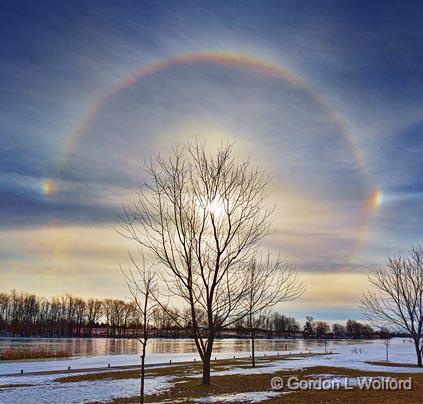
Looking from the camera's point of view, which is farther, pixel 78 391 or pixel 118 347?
pixel 118 347

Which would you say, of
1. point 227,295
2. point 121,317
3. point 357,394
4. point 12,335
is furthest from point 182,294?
point 121,317

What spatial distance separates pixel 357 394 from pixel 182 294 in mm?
8163

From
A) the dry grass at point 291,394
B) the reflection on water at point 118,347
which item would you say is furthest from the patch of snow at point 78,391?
the reflection on water at point 118,347

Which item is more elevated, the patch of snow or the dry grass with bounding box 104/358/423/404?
the dry grass with bounding box 104/358/423/404

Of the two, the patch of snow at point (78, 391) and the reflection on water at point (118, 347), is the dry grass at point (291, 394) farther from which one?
the reflection on water at point (118, 347)

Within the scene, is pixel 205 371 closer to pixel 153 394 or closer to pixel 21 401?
pixel 153 394

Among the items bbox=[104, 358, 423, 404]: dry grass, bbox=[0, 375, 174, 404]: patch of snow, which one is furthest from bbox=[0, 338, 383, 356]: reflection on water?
bbox=[104, 358, 423, 404]: dry grass

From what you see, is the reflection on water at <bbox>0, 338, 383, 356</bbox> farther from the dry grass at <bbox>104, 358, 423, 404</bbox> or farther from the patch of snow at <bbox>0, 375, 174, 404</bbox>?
the dry grass at <bbox>104, 358, 423, 404</bbox>

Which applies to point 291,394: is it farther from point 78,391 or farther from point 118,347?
point 118,347

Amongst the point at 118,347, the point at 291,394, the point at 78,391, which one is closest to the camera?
the point at 291,394

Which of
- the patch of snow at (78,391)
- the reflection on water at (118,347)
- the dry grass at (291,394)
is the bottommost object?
the reflection on water at (118,347)

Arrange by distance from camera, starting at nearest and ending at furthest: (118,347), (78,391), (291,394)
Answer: (291,394)
(78,391)
(118,347)

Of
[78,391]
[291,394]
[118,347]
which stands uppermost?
[291,394]

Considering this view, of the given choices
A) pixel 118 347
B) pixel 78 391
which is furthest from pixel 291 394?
pixel 118 347
